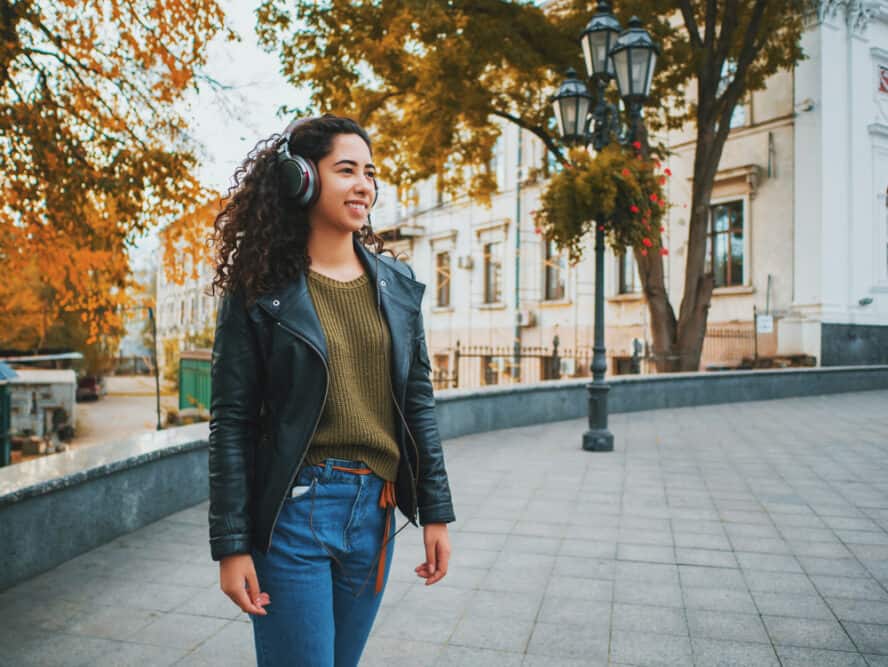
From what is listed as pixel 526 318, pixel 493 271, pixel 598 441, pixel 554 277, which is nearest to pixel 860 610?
pixel 598 441

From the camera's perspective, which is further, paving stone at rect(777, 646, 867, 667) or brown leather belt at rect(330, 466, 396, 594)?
paving stone at rect(777, 646, 867, 667)

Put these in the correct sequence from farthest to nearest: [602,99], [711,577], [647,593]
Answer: [602,99] < [711,577] < [647,593]

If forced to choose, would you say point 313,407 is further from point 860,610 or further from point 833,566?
point 833,566

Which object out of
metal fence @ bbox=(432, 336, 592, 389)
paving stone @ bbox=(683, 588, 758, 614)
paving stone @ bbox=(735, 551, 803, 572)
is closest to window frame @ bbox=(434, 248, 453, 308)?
metal fence @ bbox=(432, 336, 592, 389)

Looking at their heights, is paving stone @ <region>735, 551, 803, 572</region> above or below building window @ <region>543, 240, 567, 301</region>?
below

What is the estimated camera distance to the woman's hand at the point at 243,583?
178 cm

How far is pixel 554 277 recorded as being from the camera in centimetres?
2716

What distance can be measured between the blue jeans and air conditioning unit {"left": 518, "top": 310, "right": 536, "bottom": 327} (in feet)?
83.7

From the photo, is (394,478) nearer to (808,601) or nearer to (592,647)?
(592,647)

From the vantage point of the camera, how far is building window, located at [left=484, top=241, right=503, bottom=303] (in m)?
29.3

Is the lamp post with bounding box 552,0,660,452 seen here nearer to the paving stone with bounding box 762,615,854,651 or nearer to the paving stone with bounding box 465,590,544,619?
the paving stone with bounding box 465,590,544,619

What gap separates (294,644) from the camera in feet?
5.97

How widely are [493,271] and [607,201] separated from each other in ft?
69.4

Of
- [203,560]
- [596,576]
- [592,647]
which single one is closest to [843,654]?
[592,647]
